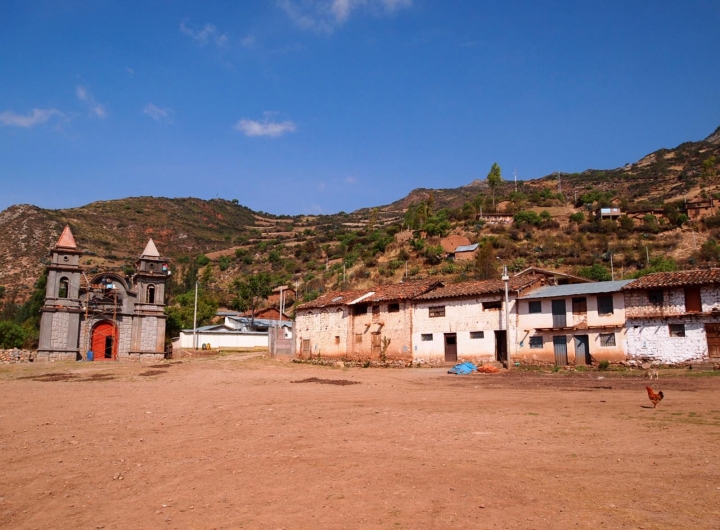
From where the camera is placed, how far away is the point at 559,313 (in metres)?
32.5

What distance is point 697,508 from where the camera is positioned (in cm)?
699

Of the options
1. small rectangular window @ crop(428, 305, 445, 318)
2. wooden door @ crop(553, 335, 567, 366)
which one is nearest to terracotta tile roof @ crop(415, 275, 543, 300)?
small rectangular window @ crop(428, 305, 445, 318)

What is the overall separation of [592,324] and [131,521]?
94.4 feet

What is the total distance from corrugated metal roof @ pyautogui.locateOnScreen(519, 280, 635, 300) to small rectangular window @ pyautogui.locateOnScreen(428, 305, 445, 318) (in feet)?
17.1

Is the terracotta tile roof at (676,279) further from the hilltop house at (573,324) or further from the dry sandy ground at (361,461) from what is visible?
the dry sandy ground at (361,461)

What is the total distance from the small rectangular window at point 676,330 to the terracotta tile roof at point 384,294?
15186 millimetres

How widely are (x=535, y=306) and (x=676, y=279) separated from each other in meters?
7.42

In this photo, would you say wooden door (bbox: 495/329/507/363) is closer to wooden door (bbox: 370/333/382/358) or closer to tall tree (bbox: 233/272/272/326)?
wooden door (bbox: 370/333/382/358)

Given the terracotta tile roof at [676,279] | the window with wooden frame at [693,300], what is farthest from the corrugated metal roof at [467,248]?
the window with wooden frame at [693,300]

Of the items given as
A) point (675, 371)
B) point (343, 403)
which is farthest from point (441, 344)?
point (343, 403)

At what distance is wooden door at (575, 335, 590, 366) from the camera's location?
103 feet

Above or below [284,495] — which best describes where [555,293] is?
above

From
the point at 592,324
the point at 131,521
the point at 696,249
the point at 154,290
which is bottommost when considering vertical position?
the point at 131,521

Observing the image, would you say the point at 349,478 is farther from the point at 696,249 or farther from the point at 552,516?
the point at 696,249
